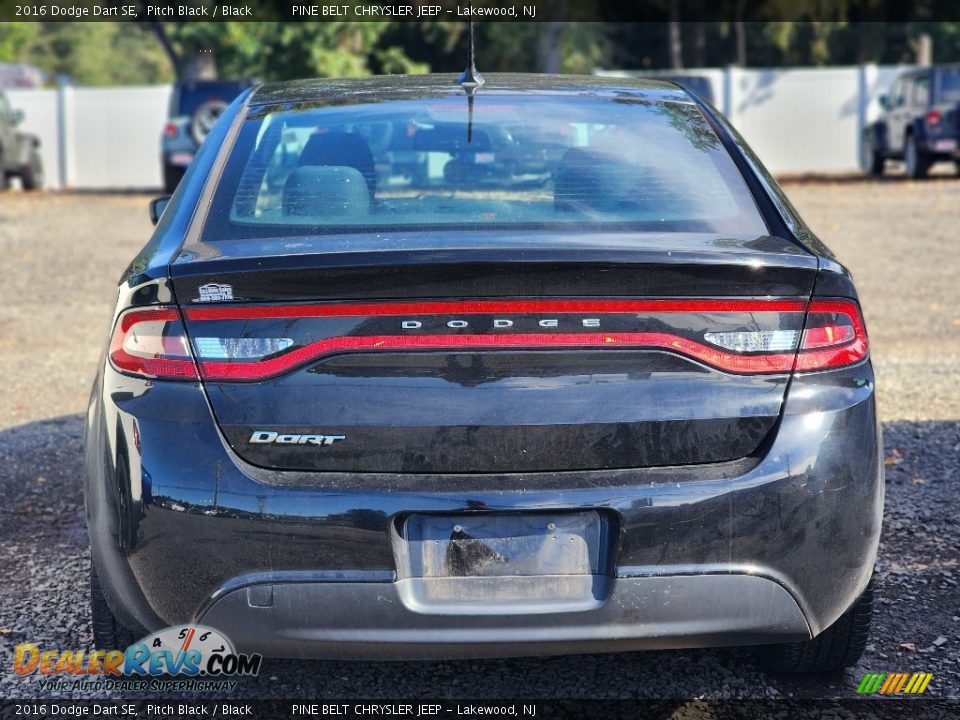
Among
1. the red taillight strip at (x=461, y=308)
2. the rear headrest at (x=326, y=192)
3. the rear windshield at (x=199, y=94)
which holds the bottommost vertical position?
the red taillight strip at (x=461, y=308)

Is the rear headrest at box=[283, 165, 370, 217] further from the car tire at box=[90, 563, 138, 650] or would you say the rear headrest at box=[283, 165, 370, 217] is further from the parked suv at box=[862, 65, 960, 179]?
the parked suv at box=[862, 65, 960, 179]

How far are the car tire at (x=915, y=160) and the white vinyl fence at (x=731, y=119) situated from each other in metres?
5.02

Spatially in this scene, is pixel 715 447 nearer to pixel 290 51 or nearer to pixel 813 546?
pixel 813 546

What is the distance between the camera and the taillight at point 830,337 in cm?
261

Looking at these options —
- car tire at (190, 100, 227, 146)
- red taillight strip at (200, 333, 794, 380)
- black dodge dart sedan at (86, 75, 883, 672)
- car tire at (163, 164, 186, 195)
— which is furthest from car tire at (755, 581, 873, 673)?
car tire at (163, 164, 186, 195)

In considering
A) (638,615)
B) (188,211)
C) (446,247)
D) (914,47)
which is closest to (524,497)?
(638,615)

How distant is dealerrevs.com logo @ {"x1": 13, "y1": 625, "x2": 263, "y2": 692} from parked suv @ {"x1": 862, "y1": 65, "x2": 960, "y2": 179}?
62.6ft

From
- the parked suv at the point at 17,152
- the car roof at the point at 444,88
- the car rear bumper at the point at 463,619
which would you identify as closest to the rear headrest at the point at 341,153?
the car roof at the point at 444,88

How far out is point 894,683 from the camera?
3150 mm

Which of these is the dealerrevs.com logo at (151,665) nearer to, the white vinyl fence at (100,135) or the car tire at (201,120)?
the car tire at (201,120)

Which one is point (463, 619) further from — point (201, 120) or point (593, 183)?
point (201, 120)

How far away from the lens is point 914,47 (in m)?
43.2

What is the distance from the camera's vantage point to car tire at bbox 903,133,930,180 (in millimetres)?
20500

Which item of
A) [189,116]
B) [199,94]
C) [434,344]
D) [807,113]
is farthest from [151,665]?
[807,113]
